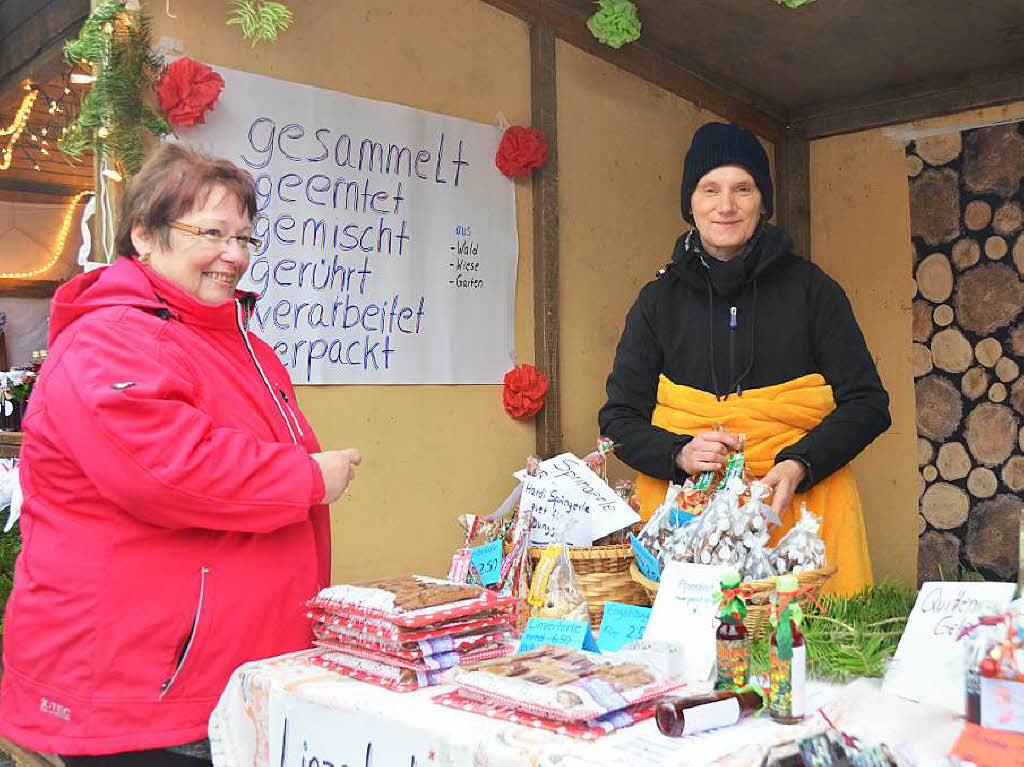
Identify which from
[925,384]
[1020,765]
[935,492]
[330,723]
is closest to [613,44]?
[925,384]

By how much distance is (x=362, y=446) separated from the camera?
3191mm

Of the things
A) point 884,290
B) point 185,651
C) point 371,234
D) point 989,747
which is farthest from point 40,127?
point 884,290

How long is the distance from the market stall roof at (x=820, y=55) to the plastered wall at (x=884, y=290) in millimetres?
149

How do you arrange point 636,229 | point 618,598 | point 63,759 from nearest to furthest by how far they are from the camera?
point 63,759
point 618,598
point 636,229

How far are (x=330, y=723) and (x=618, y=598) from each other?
675 mm

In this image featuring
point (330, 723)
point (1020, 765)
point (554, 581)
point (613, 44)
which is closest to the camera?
point (1020, 765)

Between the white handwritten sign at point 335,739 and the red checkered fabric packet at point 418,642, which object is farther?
the red checkered fabric packet at point 418,642

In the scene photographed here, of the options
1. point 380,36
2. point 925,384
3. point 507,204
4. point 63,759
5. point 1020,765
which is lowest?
point 63,759

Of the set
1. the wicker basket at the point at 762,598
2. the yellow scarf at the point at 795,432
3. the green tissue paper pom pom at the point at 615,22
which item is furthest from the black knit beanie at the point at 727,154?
the green tissue paper pom pom at the point at 615,22

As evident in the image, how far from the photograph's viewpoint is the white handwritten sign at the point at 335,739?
1.24 m

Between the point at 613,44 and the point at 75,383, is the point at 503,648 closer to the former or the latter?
the point at 75,383

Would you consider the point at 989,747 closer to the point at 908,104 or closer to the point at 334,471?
the point at 334,471

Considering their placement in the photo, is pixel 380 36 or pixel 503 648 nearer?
pixel 503 648

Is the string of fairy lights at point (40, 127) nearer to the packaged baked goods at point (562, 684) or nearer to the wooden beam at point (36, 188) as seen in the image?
the wooden beam at point (36, 188)
